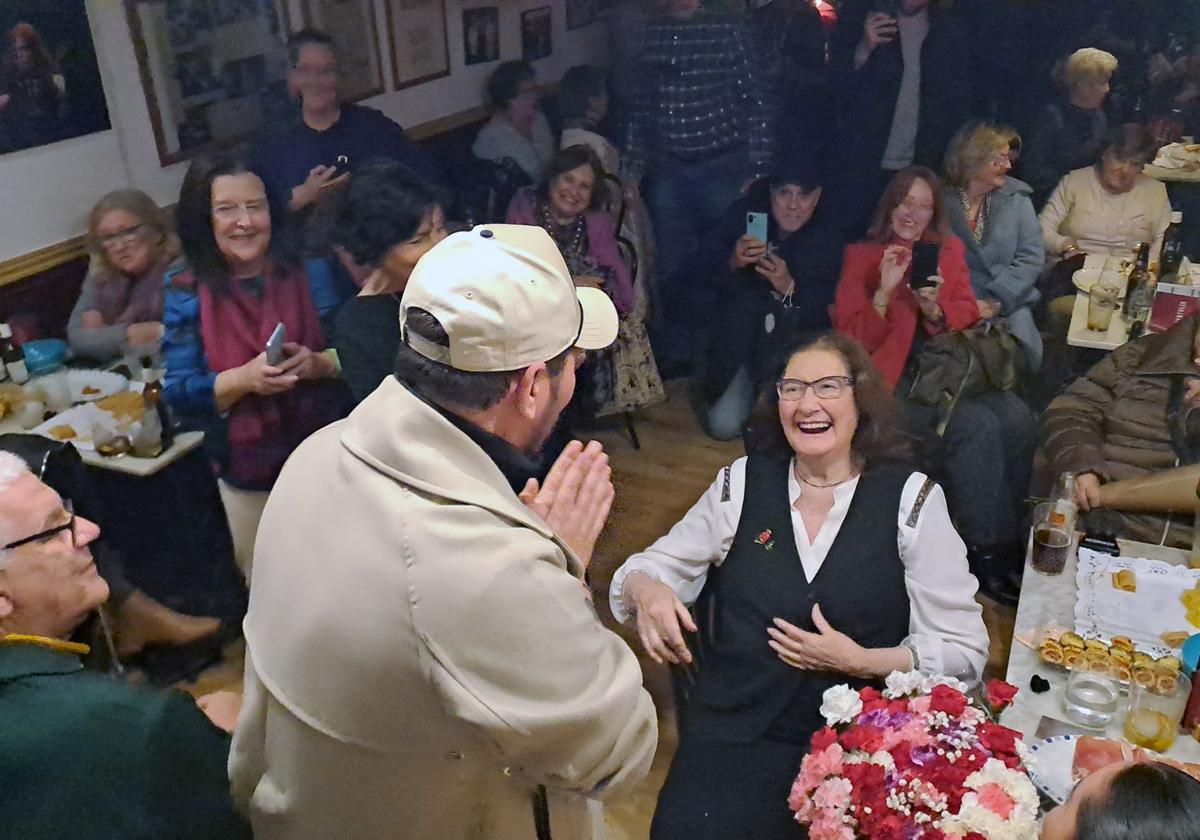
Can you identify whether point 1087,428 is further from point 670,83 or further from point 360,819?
point 360,819

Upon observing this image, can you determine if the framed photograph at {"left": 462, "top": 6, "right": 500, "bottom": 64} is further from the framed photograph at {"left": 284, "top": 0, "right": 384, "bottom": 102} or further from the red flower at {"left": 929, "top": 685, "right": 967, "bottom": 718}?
the red flower at {"left": 929, "top": 685, "right": 967, "bottom": 718}

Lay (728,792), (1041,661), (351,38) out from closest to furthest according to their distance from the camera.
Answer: (1041,661)
(728,792)
(351,38)

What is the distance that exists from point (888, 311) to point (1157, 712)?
1109 mm

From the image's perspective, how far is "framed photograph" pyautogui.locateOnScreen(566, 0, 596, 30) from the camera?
2.27 meters

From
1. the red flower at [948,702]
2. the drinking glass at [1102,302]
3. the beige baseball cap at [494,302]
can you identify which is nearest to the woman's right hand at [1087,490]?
the drinking glass at [1102,302]

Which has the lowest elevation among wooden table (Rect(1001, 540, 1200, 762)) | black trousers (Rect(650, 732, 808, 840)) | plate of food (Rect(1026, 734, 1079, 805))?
black trousers (Rect(650, 732, 808, 840))

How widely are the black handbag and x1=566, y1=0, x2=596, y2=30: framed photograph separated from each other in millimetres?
1169

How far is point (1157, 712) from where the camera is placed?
1.62 meters

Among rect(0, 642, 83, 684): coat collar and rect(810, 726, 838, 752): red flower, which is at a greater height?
rect(0, 642, 83, 684): coat collar

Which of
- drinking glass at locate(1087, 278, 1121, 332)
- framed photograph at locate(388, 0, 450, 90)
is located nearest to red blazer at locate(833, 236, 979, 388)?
drinking glass at locate(1087, 278, 1121, 332)

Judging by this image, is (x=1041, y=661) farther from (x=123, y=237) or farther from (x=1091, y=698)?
(x=123, y=237)

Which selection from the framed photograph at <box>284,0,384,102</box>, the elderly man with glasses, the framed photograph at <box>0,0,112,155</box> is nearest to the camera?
the elderly man with glasses

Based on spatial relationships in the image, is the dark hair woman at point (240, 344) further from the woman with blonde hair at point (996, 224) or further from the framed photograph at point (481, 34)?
the woman with blonde hair at point (996, 224)

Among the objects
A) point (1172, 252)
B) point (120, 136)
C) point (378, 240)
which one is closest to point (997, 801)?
point (1172, 252)
